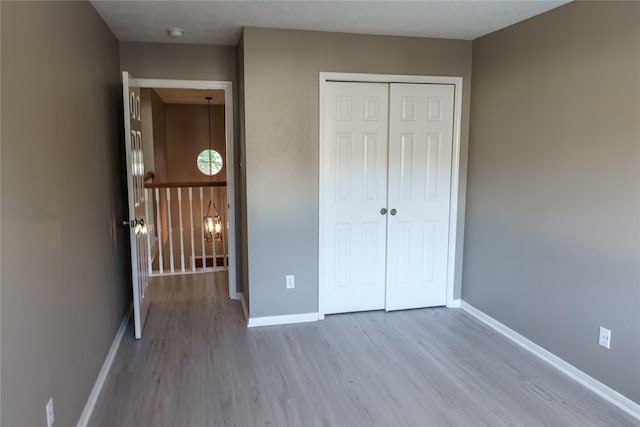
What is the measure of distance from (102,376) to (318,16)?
2.78 metres

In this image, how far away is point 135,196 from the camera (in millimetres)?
3400

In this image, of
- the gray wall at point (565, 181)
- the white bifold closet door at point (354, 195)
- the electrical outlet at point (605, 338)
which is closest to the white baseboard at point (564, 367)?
the gray wall at point (565, 181)

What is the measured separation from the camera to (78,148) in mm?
2430

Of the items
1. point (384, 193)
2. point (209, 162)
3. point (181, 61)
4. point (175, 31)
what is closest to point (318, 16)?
point (175, 31)

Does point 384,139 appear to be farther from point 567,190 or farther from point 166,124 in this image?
point 166,124

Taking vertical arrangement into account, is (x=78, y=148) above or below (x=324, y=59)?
below

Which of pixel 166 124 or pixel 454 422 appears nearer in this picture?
pixel 454 422

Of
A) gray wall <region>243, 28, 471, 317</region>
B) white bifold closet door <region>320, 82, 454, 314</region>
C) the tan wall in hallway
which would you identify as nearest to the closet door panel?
white bifold closet door <region>320, 82, 454, 314</region>

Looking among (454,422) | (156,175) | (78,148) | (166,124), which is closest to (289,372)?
(454,422)

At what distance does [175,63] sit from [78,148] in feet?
5.59

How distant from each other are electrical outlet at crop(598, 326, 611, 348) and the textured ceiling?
6.72 feet

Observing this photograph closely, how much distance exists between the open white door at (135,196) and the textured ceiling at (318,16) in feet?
1.42

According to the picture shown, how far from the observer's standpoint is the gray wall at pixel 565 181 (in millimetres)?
2482

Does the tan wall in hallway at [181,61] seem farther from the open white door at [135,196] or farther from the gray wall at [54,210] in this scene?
the gray wall at [54,210]
